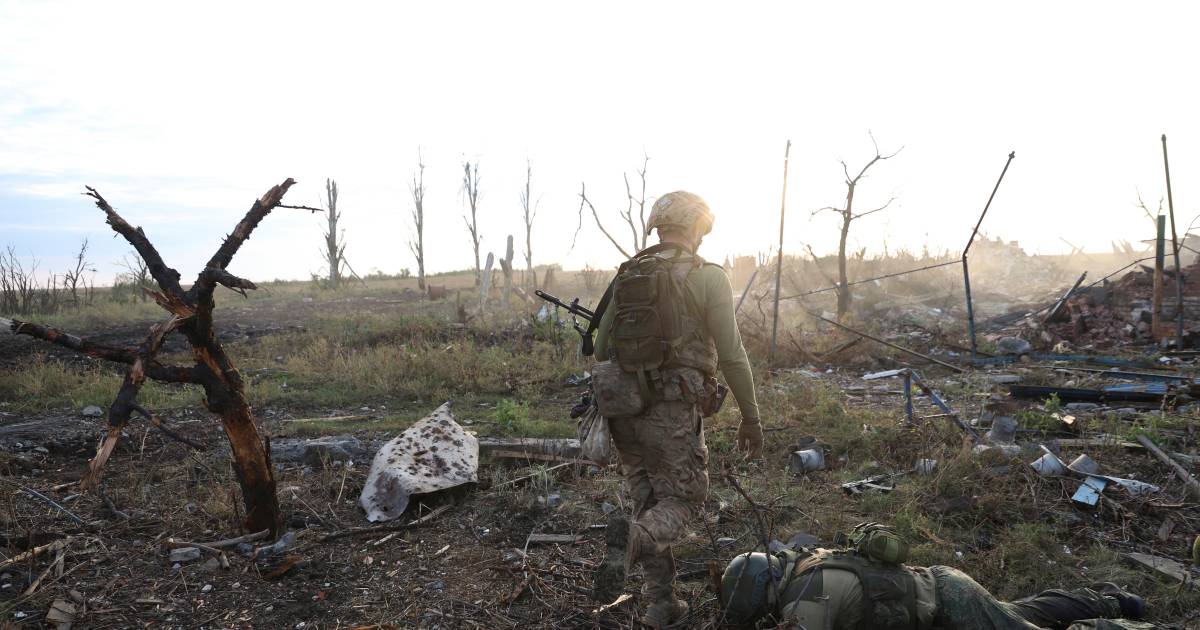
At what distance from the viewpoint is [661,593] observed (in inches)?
112

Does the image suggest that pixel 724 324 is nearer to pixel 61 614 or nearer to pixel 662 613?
pixel 662 613

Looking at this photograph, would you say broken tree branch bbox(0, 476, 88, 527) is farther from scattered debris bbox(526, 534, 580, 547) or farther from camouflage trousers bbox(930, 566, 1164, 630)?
camouflage trousers bbox(930, 566, 1164, 630)

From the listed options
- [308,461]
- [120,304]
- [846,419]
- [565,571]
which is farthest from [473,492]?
[120,304]

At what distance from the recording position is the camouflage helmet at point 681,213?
2.87 metres

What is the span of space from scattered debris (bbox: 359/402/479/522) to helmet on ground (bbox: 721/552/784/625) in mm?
2164

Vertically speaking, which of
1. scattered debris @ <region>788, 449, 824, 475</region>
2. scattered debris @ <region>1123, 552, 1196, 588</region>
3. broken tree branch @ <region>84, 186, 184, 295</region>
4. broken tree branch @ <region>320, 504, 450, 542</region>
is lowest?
broken tree branch @ <region>320, 504, 450, 542</region>

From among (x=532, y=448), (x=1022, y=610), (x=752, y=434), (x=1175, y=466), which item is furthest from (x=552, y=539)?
(x=1175, y=466)

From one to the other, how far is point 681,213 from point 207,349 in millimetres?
2571

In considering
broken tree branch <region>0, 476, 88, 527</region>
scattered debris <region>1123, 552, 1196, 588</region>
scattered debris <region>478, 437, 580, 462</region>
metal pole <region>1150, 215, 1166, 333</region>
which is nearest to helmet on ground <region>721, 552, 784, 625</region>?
Answer: scattered debris <region>1123, 552, 1196, 588</region>

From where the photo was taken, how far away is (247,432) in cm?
371

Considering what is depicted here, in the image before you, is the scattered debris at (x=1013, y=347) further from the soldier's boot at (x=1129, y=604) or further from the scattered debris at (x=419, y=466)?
the scattered debris at (x=419, y=466)

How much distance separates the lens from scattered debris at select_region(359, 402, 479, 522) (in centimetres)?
422

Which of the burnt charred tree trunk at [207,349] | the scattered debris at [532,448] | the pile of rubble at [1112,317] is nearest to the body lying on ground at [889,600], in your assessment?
the scattered debris at [532,448]

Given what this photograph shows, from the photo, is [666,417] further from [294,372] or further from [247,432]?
[294,372]
